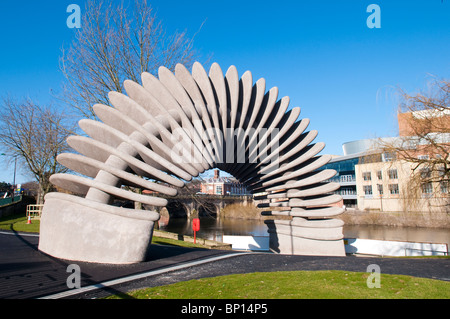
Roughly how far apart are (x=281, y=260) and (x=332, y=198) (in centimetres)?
375

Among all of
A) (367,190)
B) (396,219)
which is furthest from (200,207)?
(396,219)

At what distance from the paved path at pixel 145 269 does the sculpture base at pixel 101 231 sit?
286mm

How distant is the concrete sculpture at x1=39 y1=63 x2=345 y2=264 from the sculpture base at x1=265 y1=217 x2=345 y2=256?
4cm

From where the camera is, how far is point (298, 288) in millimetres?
5789

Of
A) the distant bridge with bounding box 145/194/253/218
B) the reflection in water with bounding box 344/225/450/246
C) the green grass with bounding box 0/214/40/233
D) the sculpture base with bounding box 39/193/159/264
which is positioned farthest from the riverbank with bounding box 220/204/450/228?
the distant bridge with bounding box 145/194/253/218

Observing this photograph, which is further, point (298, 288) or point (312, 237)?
point (312, 237)

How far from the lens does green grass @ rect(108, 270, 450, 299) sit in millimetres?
5391

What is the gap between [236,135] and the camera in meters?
11.5

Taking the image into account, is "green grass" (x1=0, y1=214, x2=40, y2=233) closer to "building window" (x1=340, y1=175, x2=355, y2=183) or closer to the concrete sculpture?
the concrete sculpture

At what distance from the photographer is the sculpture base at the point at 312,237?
36.7ft

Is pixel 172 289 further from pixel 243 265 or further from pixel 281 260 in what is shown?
pixel 281 260

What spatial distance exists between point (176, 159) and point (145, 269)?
316 centimetres

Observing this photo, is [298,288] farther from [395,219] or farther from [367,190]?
[367,190]
